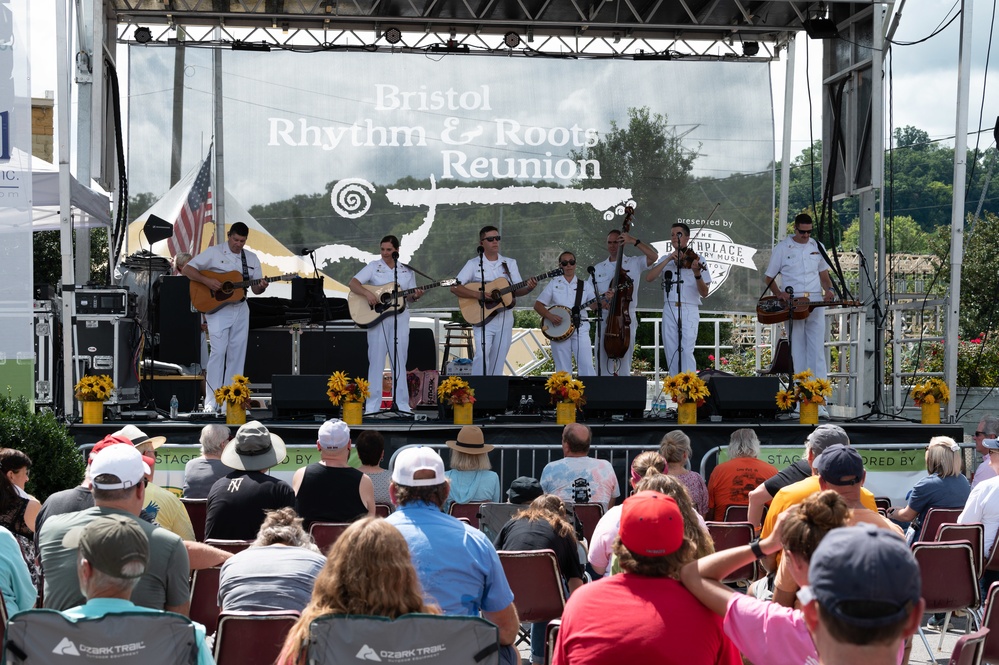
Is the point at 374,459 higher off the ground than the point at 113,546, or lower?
lower

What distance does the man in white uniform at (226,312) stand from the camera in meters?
11.3

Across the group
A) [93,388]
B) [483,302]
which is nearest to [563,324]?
[483,302]

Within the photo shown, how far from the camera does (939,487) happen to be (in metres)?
6.95

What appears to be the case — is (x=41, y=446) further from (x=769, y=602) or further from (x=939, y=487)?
(x=769, y=602)

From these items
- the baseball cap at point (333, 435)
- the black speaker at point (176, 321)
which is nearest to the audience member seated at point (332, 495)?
the baseball cap at point (333, 435)

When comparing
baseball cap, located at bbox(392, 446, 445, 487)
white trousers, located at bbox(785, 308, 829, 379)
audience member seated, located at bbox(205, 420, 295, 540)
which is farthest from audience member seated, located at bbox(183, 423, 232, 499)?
white trousers, located at bbox(785, 308, 829, 379)

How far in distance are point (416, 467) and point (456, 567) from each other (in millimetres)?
406

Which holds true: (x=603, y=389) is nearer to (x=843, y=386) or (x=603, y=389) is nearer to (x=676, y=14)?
(x=843, y=386)

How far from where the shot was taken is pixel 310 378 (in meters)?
10.7

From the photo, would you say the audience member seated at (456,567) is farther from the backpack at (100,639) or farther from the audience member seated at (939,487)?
the audience member seated at (939,487)

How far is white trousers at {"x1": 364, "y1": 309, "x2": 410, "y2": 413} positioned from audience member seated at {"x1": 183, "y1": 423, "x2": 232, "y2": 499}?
13.9 feet

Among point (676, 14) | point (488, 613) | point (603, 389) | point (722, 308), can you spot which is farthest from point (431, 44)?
point (488, 613)

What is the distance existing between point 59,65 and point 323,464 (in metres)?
5.11

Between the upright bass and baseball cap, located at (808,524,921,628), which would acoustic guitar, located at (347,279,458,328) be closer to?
the upright bass
